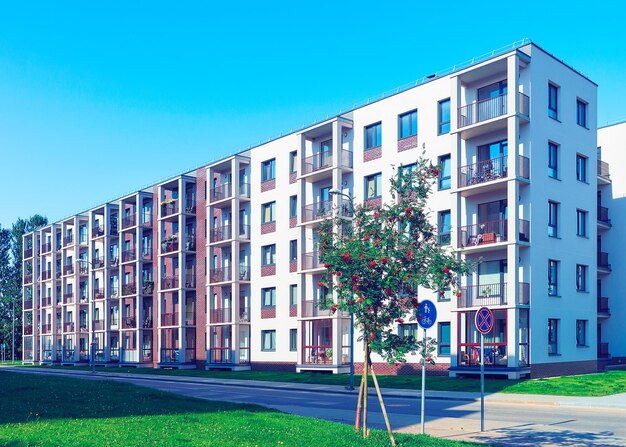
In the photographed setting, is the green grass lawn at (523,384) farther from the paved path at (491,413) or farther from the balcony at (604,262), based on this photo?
the balcony at (604,262)

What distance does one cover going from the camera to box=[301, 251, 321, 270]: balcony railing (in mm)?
44247

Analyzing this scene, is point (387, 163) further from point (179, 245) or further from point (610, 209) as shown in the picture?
point (179, 245)

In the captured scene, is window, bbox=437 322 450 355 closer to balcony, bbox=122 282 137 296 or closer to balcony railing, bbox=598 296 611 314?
balcony railing, bbox=598 296 611 314

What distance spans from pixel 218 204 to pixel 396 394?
29.4 m

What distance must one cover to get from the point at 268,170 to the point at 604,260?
78.9 feet

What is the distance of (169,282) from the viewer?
58.9 metres

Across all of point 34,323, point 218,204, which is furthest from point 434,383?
point 34,323

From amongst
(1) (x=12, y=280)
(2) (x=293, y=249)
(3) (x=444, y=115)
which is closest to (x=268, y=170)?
(2) (x=293, y=249)

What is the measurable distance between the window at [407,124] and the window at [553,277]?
418 inches

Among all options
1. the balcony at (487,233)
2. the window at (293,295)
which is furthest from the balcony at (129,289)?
the balcony at (487,233)

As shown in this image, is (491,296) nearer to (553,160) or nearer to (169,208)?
(553,160)

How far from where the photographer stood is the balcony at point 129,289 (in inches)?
2539

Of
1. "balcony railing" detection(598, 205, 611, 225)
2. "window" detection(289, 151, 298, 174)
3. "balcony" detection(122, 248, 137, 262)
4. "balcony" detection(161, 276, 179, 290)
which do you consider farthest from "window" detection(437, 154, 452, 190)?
"balcony" detection(122, 248, 137, 262)

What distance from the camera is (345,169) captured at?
43.3 meters
